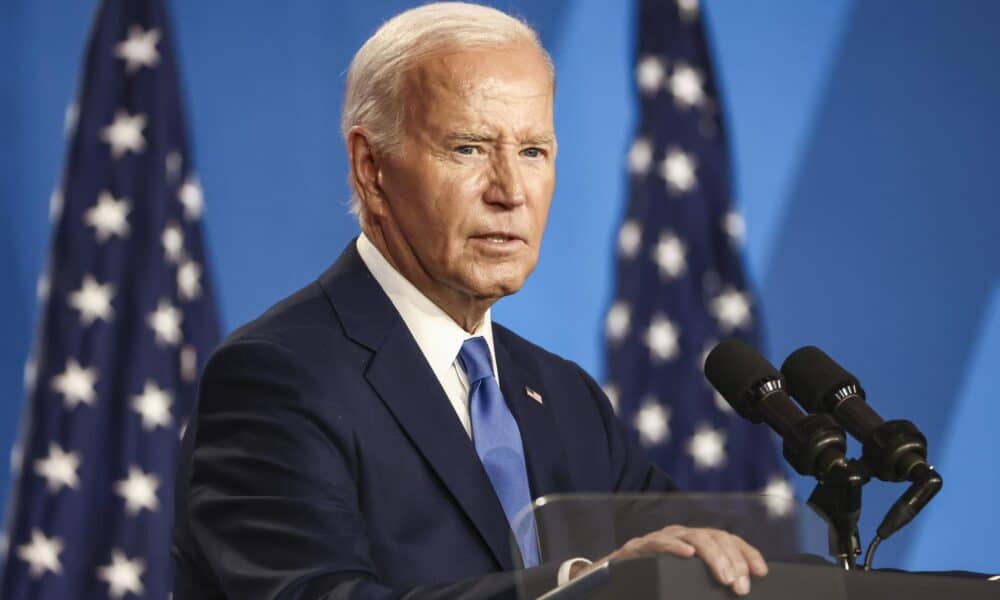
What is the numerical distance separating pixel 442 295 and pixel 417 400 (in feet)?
0.84

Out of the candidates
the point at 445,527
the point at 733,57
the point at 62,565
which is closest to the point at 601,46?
the point at 733,57

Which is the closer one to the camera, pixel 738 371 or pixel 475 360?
pixel 738 371

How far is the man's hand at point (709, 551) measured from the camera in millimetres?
1378

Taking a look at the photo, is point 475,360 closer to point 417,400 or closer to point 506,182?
point 417,400

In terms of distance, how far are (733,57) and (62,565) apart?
2.94 metres

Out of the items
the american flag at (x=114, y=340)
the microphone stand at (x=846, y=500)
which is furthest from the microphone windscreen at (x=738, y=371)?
the american flag at (x=114, y=340)

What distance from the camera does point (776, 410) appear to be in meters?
1.90

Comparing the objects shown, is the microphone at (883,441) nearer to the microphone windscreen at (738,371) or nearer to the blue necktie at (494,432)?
the microphone windscreen at (738,371)

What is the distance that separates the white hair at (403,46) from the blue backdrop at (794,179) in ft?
7.27

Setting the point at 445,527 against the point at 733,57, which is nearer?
the point at 445,527

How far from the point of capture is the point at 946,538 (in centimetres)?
495

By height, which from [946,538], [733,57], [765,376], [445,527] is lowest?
[946,538]

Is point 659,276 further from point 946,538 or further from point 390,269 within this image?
point 390,269

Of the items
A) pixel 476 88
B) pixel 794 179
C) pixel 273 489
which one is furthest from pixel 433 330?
pixel 794 179
